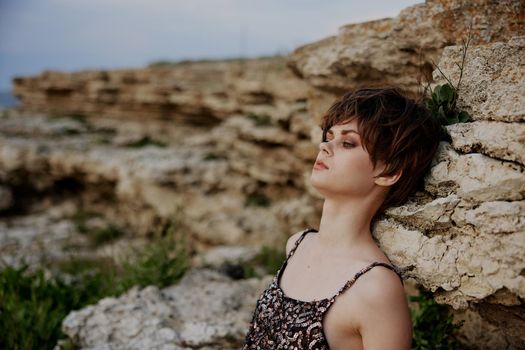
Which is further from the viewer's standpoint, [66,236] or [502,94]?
[66,236]

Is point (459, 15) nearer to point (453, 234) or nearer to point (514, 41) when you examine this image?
point (514, 41)

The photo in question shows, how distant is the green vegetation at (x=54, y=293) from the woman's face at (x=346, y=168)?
2.42 m

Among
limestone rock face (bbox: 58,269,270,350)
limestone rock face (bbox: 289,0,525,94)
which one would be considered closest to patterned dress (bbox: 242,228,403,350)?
limestone rock face (bbox: 58,269,270,350)

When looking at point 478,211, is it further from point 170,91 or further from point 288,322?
point 170,91

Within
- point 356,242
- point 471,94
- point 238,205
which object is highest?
point 471,94

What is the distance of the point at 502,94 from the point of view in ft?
5.60

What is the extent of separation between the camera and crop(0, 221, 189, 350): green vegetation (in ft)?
11.3

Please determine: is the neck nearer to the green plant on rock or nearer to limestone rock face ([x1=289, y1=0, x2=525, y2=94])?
the green plant on rock

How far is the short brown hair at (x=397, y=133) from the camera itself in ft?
5.74

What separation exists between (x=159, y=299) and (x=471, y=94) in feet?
8.38

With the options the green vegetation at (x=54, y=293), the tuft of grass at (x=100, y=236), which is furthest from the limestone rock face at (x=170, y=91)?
the green vegetation at (x=54, y=293)

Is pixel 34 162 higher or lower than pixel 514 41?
lower

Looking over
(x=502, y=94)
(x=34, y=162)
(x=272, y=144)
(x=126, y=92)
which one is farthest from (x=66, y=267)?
(x=126, y=92)

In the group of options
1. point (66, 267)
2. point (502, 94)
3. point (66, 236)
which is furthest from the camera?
point (66, 236)
